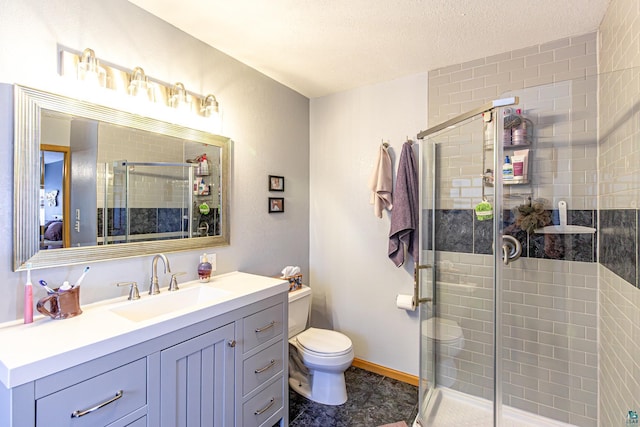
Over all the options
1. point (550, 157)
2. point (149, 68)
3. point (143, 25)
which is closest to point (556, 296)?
point (550, 157)

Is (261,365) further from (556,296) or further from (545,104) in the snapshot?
(545,104)

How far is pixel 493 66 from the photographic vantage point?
2.22 m

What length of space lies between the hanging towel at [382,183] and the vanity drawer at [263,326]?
1.19 meters

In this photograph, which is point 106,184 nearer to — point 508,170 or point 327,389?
point 327,389

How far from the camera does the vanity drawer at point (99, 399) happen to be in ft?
3.24

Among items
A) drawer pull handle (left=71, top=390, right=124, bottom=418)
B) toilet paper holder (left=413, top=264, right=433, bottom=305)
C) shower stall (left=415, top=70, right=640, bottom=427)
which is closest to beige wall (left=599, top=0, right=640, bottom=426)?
→ shower stall (left=415, top=70, right=640, bottom=427)

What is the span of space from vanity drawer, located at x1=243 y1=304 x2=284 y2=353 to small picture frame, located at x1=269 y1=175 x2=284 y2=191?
3.50 feet

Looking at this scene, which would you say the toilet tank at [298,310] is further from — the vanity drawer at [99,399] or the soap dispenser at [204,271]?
the vanity drawer at [99,399]

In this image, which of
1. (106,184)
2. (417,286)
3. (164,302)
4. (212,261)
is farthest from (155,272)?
(417,286)

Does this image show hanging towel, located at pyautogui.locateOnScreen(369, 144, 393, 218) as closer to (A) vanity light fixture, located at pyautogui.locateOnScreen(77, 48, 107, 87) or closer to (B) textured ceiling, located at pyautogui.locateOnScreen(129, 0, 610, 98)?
(B) textured ceiling, located at pyautogui.locateOnScreen(129, 0, 610, 98)

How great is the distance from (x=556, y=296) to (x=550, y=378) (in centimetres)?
54

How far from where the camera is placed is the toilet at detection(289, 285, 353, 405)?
2156 millimetres

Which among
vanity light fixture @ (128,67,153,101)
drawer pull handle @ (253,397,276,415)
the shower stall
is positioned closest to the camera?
vanity light fixture @ (128,67,153,101)

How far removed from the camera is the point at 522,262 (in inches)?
81.7
